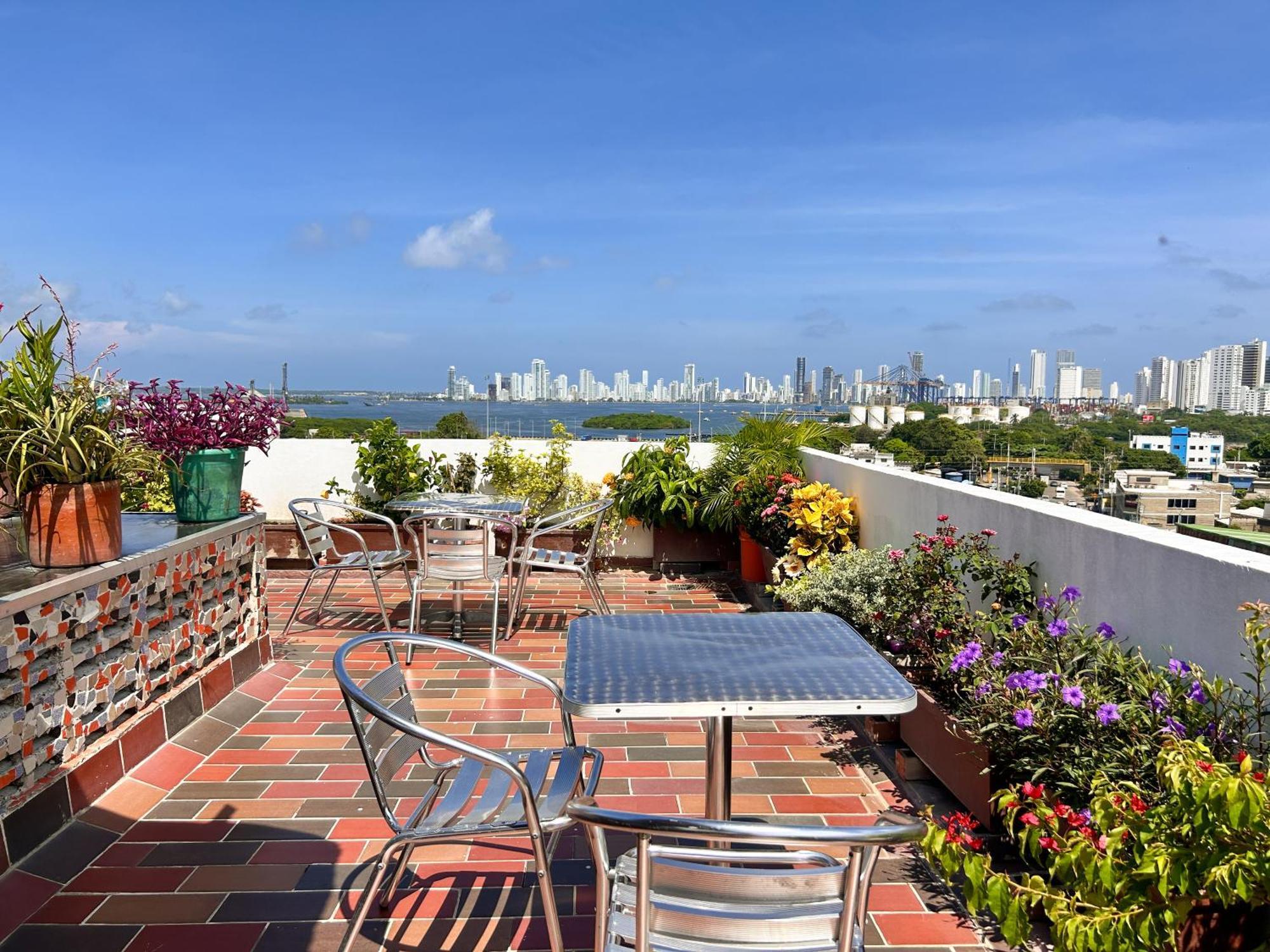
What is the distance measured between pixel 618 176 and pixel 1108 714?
99.5ft

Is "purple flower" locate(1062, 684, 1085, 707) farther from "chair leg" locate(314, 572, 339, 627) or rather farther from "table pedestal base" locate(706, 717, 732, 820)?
"chair leg" locate(314, 572, 339, 627)

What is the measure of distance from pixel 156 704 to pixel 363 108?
61.0 feet

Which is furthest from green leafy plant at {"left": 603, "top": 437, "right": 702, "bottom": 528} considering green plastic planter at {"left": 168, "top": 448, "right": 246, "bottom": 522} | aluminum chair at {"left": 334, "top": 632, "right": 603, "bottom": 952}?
aluminum chair at {"left": 334, "top": 632, "right": 603, "bottom": 952}

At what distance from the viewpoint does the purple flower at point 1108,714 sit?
2.09 meters

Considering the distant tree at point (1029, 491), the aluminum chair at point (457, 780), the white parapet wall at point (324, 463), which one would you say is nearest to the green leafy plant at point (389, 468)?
the white parapet wall at point (324, 463)

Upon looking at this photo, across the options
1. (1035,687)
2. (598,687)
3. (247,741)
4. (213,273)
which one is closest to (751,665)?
(598,687)

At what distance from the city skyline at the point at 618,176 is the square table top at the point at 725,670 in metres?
2.00

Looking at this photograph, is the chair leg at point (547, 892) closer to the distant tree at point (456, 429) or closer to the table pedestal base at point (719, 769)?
the table pedestal base at point (719, 769)

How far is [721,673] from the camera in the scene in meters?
1.89

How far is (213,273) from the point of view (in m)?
23.7

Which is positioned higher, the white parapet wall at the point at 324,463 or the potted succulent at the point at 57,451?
the potted succulent at the point at 57,451

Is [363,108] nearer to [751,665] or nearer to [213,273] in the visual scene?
[213,273]

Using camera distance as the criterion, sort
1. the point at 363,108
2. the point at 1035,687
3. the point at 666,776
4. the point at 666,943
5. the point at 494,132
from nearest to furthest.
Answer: the point at 666,943
the point at 1035,687
the point at 666,776
the point at 363,108
the point at 494,132

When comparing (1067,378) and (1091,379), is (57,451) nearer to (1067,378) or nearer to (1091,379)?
(1067,378)
